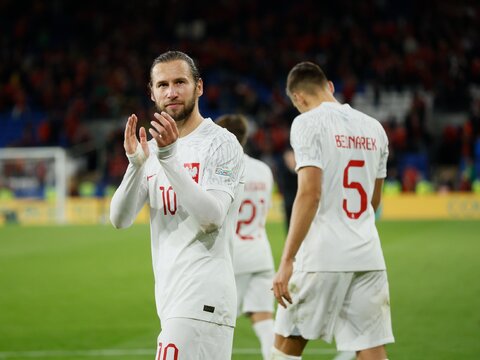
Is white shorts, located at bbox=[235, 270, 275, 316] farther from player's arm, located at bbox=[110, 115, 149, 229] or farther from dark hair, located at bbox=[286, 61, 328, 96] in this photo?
player's arm, located at bbox=[110, 115, 149, 229]

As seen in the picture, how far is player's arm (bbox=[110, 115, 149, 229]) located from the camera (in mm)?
3443

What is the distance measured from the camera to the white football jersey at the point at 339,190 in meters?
4.56

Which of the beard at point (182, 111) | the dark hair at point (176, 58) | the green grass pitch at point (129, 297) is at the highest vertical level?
the dark hair at point (176, 58)

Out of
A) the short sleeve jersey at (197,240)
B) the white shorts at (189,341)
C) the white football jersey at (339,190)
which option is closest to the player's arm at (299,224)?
the white football jersey at (339,190)

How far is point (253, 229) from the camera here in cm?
664

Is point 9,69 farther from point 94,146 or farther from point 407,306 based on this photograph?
point 407,306

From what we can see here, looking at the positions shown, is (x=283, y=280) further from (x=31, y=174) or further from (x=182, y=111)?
(x=31, y=174)

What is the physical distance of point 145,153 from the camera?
3455mm

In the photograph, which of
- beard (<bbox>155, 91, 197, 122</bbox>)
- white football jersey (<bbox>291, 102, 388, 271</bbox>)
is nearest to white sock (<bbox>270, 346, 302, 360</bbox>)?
white football jersey (<bbox>291, 102, 388, 271</bbox>)

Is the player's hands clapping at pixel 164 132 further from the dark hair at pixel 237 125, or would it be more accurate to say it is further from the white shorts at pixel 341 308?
the dark hair at pixel 237 125

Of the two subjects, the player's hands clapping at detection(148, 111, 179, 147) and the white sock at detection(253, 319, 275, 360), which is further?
the white sock at detection(253, 319, 275, 360)

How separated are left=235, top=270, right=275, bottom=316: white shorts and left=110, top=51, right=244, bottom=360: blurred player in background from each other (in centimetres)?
294

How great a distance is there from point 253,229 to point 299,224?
7.28 ft

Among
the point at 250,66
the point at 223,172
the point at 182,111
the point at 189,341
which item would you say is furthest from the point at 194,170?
the point at 250,66
